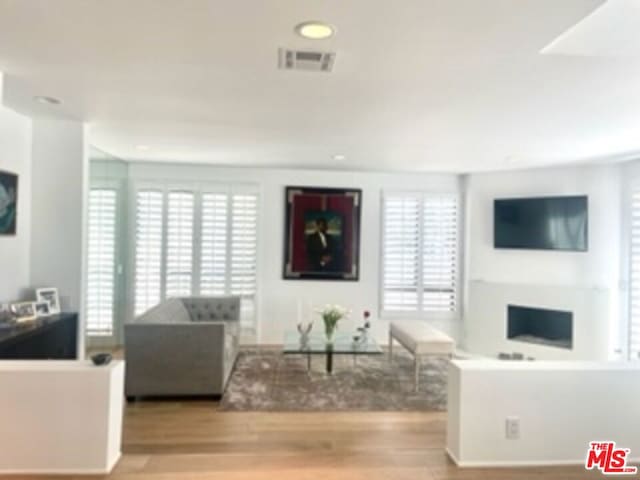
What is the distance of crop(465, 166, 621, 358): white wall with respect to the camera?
5539 millimetres

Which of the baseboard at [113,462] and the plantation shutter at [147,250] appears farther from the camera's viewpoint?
the plantation shutter at [147,250]

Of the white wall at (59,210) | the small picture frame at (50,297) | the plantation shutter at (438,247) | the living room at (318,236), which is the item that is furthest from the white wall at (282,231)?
the small picture frame at (50,297)

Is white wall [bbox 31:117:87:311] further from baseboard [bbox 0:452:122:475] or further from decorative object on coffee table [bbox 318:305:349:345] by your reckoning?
decorative object on coffee table [bbox 318:305:349:345]

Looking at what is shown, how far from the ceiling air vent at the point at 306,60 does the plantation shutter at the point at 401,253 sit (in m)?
4.20

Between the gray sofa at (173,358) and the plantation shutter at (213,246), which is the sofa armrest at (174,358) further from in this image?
the plantation shutter at (213,246)

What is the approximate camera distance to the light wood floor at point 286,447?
2.83m

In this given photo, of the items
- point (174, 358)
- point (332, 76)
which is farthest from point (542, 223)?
point (174, 358)

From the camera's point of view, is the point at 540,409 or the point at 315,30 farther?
the point at 540,409

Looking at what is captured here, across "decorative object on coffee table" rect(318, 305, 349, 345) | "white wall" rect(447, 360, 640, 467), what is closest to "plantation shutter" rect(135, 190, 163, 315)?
"decorative object on coffee table" rect(318, 305, 349, 345)

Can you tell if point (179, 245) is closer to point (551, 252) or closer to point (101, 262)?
point (101, 262)

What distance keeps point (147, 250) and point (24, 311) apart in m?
2.53

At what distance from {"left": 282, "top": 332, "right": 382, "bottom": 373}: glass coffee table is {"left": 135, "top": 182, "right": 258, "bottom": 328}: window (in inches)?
61.3

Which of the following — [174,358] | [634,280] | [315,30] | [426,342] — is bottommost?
[174,358]
